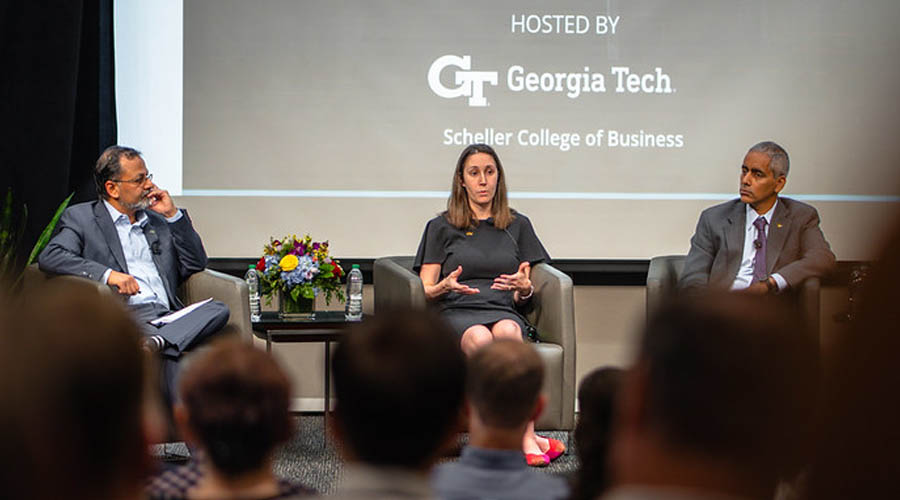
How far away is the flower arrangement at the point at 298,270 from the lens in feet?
14.4

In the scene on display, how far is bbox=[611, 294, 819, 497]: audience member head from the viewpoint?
0.84 m

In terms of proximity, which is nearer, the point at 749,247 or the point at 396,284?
the point at 396,284

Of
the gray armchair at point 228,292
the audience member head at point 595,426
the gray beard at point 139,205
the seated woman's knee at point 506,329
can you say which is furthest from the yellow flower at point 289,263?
the audience member head at point 595,426

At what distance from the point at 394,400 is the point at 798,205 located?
3582mm

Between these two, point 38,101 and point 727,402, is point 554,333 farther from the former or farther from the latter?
point 727,402

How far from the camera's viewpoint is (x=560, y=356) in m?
4.17

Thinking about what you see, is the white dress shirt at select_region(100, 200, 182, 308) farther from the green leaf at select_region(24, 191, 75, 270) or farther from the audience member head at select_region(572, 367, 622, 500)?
the audience member head at select_region(572, 367, 622, 500)

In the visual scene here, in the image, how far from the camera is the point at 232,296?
4207mm

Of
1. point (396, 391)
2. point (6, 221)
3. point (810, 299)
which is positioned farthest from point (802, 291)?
point (6, 221)

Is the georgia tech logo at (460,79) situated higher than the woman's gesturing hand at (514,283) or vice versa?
the georgia tech logo at (460,79)

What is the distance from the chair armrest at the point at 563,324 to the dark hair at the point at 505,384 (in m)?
2.11

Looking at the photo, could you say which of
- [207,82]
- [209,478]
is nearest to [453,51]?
[207,82]

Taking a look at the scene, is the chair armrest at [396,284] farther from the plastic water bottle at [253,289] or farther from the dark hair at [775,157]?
the dark hair at [775,157]

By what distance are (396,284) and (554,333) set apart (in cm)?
72
